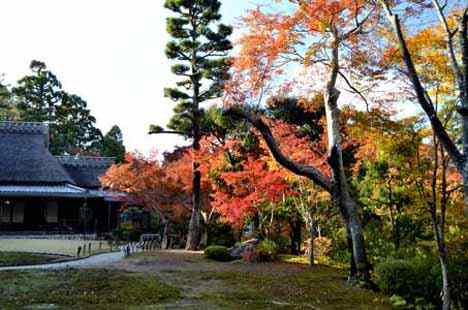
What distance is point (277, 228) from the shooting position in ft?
57.8

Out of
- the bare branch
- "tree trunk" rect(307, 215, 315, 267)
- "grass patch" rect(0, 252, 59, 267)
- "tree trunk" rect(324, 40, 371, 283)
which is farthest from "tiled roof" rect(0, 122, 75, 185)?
"tree trunk" rect(324, 40, 371, 283)

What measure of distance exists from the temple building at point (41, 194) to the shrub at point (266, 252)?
9.12 m

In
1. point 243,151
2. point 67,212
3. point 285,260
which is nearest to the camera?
point 285,260

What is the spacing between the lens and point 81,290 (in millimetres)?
8016

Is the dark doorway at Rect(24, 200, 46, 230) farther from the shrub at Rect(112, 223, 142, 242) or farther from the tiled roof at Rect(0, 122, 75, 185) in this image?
the shrub at Rect(112, 223, 142, 242)

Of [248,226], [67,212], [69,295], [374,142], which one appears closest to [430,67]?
[374,142]

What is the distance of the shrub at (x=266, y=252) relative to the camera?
14.2 m

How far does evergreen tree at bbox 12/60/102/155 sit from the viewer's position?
37.7 meters

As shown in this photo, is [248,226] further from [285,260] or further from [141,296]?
[141,296]

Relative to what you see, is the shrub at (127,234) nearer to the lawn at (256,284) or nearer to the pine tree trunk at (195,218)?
the pine tree trunk at (195,218)

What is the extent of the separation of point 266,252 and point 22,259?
7.04 m

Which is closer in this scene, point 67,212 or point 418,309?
point 418,309

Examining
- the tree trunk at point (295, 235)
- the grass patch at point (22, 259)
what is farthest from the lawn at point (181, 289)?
the tree trunk at point (295, 235)

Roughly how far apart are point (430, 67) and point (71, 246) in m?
14.2
